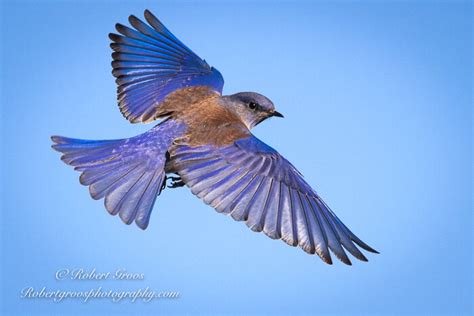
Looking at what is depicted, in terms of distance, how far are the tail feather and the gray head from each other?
1.03m

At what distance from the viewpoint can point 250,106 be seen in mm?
6773

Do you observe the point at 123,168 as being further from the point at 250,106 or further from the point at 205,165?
the point at 250,106

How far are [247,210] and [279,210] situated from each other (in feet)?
1.01

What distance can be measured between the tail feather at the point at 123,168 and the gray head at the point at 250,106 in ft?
3.37

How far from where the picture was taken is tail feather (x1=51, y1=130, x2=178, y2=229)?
5.45 meters

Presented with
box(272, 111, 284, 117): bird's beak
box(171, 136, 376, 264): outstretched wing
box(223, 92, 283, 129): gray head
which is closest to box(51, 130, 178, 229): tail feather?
box(171, 136, 376, 264): outstretched wing

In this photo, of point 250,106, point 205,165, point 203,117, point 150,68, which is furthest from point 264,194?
point 150,68

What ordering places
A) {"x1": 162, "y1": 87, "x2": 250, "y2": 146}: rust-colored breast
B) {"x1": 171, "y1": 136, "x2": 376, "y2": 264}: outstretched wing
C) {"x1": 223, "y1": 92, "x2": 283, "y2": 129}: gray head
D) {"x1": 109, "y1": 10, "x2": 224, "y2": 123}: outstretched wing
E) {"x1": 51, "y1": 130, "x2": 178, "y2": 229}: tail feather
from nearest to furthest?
{"x1": 171, "y1": 136, "x2": 376, "y2": 264}: outstretched wing → {"x1": 51, "y1": 130, "x2": 178, "y2": 229}: tail feather → {"x1": 162, "y1": 87, "x2": 250, "y2": 146}: rust-colored breast → {"x1": 223, "y1": 92, "x2": 283, "y2": 129}: gray head → {"x1": 109, "y1": 10, "x2": 224, "y2": 123}: outstretched wing

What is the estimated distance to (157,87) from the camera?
7.12m

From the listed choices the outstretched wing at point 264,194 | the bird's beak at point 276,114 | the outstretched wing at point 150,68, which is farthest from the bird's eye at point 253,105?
the outstretched wing at point 264,194

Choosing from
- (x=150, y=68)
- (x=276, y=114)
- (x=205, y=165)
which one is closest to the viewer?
(x=205, y=165)

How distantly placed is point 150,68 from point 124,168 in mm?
1927

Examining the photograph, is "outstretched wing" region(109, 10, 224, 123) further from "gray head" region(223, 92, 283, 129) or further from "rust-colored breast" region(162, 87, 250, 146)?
"gray head" region(223, 92, 283, 129)

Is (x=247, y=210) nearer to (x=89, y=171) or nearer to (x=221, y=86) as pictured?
(x=89, y=171)
